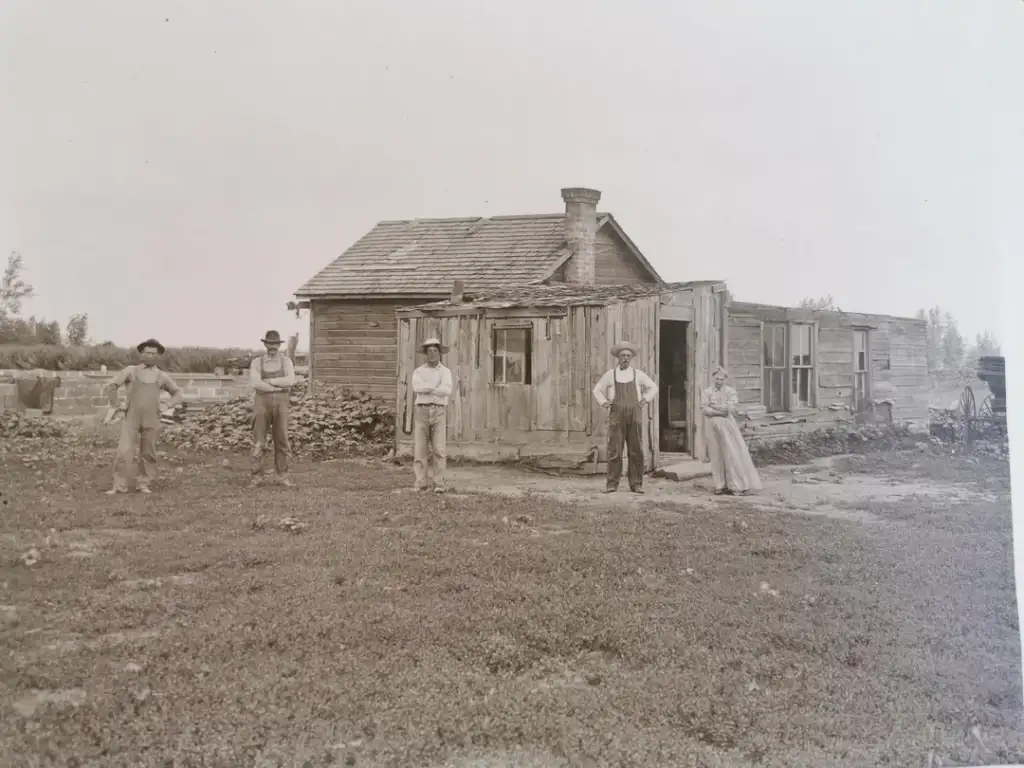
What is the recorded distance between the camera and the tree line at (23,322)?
4562mm

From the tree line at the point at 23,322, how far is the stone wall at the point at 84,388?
186 mm

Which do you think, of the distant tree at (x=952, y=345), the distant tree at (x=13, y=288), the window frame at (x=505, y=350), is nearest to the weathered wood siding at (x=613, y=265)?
the window frame at (x=505, y=350)

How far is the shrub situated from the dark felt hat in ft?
0.10

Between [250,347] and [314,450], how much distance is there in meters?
1.56

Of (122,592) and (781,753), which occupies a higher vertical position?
(122,592)

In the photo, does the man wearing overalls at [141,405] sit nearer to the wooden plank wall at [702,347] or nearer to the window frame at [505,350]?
the window frame at [505,350]

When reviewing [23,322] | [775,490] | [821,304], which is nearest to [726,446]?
[775,490]

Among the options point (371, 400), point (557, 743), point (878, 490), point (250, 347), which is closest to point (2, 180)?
point (250, 347)

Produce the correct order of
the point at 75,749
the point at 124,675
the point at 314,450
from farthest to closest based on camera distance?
the point at 314,450 < the point at 124,675 < the point at 75,749

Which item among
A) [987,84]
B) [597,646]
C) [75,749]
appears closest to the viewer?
[75,749]

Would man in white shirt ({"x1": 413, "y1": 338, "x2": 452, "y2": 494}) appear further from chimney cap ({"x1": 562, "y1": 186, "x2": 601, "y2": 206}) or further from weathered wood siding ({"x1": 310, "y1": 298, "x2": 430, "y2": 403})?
chimney cap ({"x1": 562, "y1": 186, "x2": 601, "y2": 206})

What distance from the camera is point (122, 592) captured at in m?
4.16

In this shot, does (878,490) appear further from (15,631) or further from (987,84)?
(15,631)

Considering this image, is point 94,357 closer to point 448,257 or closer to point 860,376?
point 448,257
